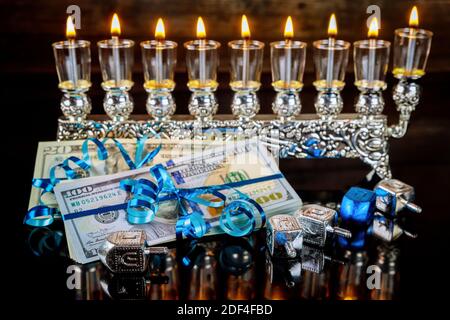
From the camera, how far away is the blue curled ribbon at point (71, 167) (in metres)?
1.59

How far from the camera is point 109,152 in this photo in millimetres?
1780

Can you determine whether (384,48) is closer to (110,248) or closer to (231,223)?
(231,223)

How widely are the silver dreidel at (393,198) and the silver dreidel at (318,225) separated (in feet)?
0.67

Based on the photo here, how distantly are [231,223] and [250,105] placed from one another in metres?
0.38

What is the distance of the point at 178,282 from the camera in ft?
4.57

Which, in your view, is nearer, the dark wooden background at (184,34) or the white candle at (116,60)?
the white candle at (116,60)

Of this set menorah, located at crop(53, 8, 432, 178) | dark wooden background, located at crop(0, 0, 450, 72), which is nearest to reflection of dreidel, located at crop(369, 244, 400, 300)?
menorah, located at crop(53, 8, 432, 178)

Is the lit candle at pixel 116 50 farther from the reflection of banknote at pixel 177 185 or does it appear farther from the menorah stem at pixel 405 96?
the menorah stem at pixel 405 96

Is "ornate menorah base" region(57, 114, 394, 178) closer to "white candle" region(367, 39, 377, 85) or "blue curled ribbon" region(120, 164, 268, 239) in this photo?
"white candle" region(367, 39, 377, 85)

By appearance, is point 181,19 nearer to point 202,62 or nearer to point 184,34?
point 184,34

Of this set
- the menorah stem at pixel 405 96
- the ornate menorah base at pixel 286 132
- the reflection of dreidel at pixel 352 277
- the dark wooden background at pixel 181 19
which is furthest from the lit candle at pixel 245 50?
the dark wooden background at pixel 181 19

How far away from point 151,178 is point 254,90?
35 centimetres

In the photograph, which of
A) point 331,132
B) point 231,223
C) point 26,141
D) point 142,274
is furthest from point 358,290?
point 26,141

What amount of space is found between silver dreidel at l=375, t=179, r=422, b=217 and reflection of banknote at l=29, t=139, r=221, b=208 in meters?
0.42
